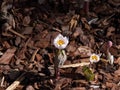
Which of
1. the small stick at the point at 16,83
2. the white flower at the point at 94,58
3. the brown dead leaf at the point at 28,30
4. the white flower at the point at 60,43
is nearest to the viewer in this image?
the white flower at the point at 60,43

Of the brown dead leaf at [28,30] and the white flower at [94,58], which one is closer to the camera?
the white flower at [94,58]

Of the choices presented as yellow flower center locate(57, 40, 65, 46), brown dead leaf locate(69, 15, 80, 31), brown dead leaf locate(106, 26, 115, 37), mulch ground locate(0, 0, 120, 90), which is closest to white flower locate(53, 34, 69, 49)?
yellow flower center locate(57, 40, 65, 46)

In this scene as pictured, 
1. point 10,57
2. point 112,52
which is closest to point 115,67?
point 112,52

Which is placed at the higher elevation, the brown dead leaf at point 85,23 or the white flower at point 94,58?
the brown dead leaf at point 85,23

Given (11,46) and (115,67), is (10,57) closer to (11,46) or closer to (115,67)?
(11,46)

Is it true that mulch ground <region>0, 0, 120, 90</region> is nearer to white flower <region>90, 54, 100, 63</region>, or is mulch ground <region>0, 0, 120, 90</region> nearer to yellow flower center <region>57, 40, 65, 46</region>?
white flower <region>90, 54, 100, 63</region>

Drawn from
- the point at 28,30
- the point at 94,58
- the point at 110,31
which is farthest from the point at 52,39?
the point at 110,31

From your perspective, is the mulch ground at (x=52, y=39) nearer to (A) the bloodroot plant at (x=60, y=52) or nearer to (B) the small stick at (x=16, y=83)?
(B) the small stick at (x=16, y=83)

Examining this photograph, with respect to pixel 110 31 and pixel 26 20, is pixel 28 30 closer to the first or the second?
pixel 26 20

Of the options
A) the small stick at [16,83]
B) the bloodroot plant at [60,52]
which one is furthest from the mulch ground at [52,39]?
the bloodroot plant at [60,52]
